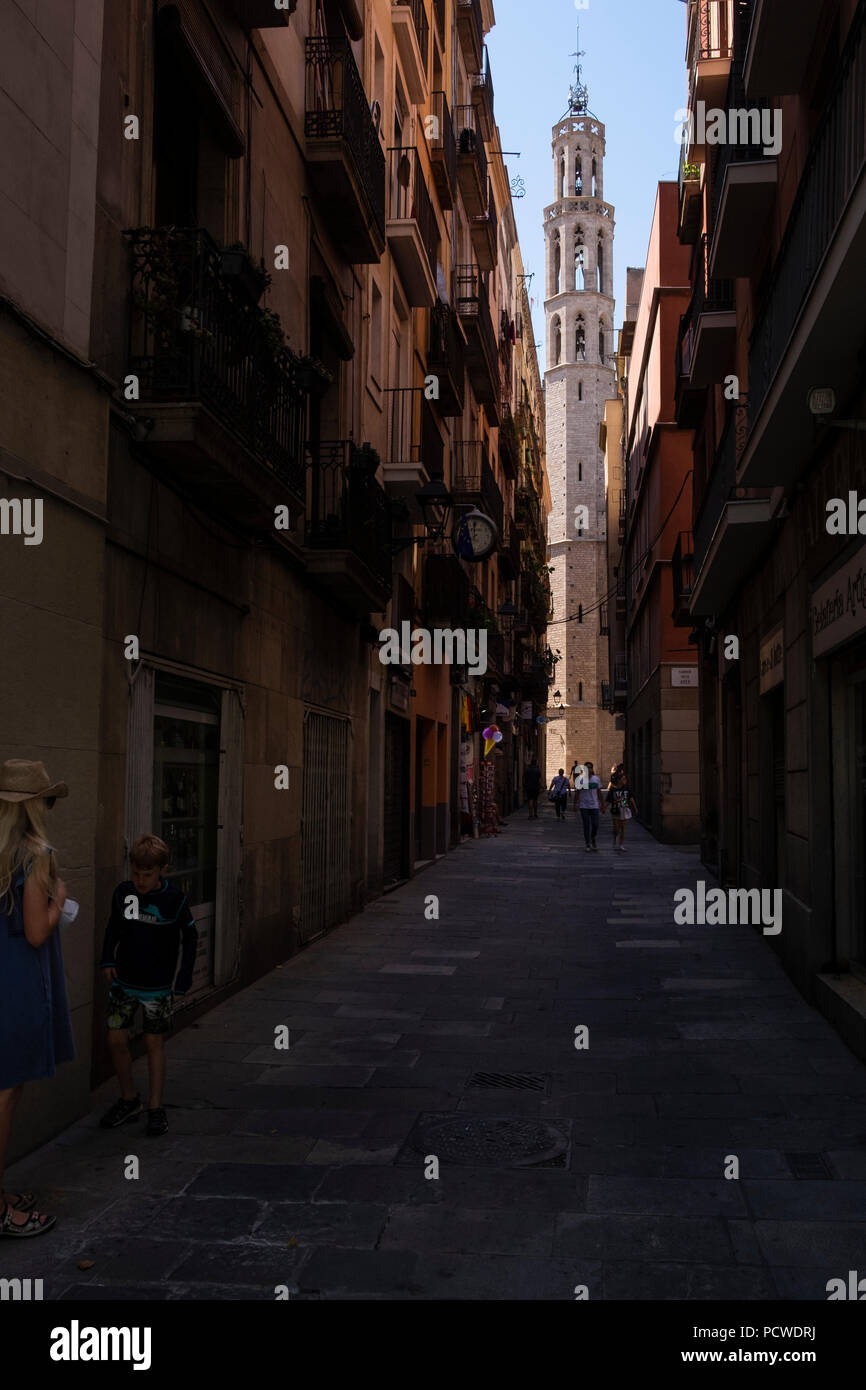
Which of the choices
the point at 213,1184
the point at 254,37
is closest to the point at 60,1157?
the point at 213,1184

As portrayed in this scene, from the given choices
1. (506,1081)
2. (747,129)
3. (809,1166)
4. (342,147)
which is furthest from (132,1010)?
(747,129)

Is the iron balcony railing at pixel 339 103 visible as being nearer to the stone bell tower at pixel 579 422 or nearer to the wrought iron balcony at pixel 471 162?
the wrought iron balcony at pixel 471 162

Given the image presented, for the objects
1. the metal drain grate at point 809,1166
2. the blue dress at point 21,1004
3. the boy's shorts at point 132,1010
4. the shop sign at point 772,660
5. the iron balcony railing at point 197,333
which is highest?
the iron balcony railing at point 197,333

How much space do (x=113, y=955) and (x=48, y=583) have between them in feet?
A: 5.90

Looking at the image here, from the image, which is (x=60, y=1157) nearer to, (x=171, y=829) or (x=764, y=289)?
(x=171, y=829)

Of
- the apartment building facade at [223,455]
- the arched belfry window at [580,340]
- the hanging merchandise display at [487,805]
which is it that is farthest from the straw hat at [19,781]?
the arched belfry window at [580,340]

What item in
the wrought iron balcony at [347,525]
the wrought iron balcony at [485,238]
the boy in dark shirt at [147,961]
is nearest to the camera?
the boy in dark shirt at [147,961]

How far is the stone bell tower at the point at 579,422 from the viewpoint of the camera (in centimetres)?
7462

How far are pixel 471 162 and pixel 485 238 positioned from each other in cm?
383

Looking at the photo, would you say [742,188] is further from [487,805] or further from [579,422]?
[579,422]

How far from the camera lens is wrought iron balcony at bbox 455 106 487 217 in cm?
2559

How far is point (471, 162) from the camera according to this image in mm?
25672

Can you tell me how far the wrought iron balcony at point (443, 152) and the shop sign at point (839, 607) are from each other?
15624 mm

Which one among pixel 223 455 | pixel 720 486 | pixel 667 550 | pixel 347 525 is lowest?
pixel 223 455
